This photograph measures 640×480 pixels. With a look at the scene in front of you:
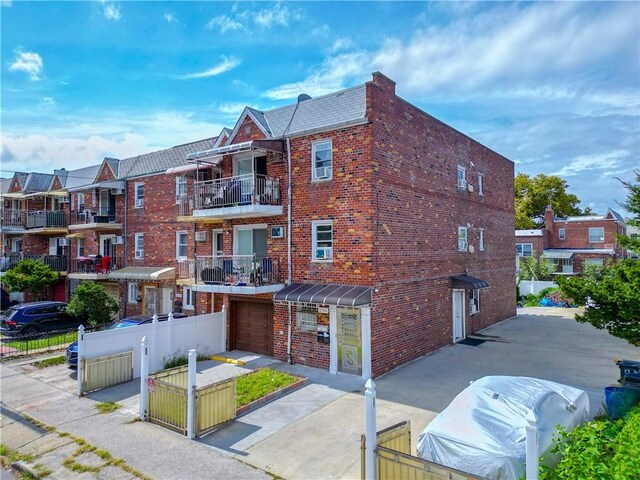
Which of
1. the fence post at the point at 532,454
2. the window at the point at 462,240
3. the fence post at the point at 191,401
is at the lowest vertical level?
the fence post at the point at 191,401

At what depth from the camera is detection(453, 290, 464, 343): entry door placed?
16.7 m

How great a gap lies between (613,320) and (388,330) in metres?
5.84

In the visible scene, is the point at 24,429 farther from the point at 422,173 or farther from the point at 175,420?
the point at 422,173

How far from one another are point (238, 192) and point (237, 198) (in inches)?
9.0

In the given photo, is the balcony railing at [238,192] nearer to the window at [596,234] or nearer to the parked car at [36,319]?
the parked car at [36,319]

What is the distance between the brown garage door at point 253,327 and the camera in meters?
14.7

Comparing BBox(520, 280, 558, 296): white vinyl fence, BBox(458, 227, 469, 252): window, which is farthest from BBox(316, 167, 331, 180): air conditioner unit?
BBox(520, 280, 558, 296): white vinyl fence

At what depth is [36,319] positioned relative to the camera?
18.2 metres

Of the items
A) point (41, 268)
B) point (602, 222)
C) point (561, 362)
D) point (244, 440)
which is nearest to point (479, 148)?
point (561, 362)

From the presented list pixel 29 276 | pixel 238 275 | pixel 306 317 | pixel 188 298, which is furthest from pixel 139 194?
pixel 306 317

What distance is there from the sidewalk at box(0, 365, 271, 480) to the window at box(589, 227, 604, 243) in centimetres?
4483

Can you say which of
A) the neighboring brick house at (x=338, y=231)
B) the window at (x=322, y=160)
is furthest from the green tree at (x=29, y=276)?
the window at (x=322, y=160)

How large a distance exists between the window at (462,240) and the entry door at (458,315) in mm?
1905

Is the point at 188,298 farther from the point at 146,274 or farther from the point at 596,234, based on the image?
the point at 596,234
